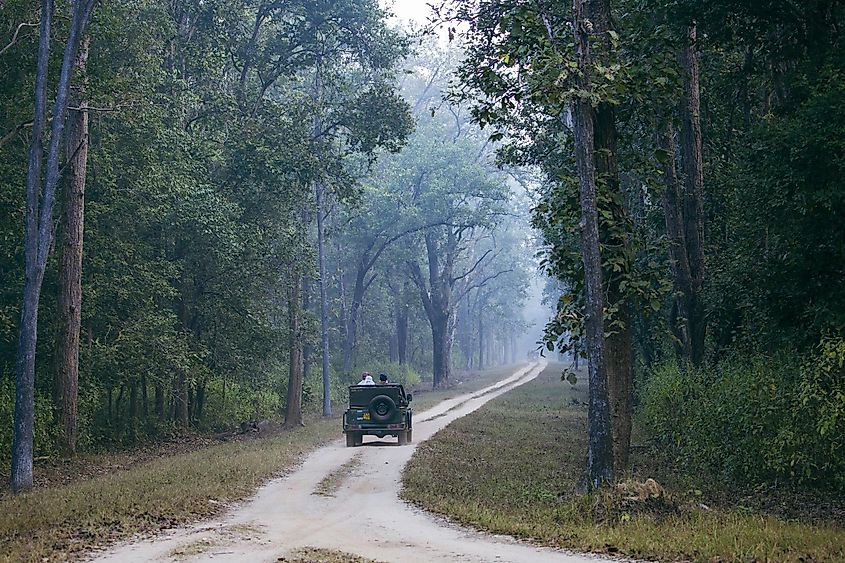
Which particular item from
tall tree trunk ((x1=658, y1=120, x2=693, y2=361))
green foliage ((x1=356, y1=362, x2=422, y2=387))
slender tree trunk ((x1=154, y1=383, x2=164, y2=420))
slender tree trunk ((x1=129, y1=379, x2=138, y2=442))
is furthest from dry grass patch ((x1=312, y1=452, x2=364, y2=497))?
green foliage ((x1=356, y1=362, x2=422, y2=387))

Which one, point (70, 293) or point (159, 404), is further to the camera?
point (159, 404)

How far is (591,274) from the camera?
1386 centimetres

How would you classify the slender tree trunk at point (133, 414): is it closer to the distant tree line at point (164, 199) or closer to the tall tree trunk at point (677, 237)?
the distant tree line at point (164, 199)

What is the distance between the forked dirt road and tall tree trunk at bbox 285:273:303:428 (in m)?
→ 14.9

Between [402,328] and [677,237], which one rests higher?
[677,237]

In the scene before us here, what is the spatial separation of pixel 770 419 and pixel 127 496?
410 inches

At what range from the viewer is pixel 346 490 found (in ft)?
50.5

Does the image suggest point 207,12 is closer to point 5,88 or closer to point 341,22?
point 341,22

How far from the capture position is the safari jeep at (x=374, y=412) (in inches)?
910

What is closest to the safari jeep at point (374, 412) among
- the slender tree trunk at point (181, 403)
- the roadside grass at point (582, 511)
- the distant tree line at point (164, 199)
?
the roadside grass at point (582, 511)

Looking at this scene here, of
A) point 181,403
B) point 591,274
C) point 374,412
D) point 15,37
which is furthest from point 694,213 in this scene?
point 181,403

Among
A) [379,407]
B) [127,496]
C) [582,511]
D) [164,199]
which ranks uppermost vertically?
[164,199]

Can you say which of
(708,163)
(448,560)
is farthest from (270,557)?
(708,163)

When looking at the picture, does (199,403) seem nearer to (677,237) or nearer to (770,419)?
(677,237)
